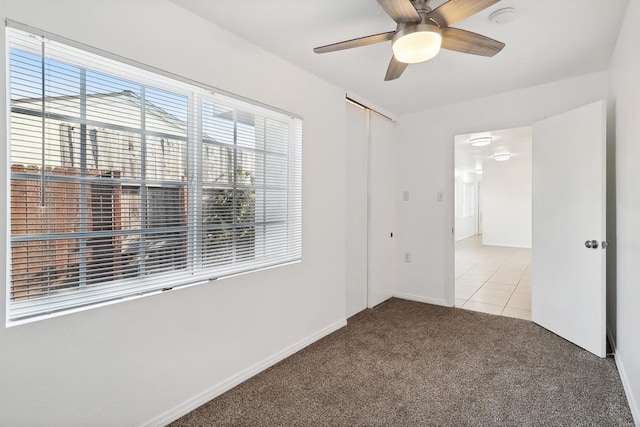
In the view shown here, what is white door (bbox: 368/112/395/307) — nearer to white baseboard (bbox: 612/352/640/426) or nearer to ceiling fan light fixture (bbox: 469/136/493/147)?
white baseboard (bbox: 612/352/640/426)

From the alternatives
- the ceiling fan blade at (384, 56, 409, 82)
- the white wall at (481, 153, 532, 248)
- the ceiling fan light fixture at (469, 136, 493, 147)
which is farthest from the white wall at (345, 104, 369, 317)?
the white wall at (481, 153, 532, 248)

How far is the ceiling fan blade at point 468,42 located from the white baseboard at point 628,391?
7.14 ft

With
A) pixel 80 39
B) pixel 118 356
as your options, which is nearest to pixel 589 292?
pixel 118 356

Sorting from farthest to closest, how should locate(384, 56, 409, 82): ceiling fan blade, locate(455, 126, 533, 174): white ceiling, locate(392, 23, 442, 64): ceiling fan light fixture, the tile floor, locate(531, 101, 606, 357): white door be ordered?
locate(455, 126, 533, 174): white ceiling → the tile floor → locate(531, 101, 606, 357): white door → locate(384, 56, 409, 82): ceiling fan blade → locate(392, 23, 442, 64): ceiling fan light fixture

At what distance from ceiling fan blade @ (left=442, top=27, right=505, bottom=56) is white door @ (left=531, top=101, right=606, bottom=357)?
144 cm

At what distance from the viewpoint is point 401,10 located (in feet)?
5.03

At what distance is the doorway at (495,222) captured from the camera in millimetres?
4305

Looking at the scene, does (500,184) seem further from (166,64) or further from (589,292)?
(166,64)

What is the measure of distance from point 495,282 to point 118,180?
5189 millimetres

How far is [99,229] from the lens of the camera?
162cm

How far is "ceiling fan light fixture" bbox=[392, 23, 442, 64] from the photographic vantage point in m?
1.64

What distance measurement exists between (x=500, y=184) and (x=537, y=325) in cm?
704

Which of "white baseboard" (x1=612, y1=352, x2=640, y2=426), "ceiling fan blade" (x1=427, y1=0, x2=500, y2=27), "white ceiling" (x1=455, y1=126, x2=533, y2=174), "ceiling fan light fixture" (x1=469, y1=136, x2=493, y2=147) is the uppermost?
"white ceiling" (x1=455, y1=126, x2=533, y2=174)

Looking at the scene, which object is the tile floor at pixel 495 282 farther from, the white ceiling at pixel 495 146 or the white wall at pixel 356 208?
the white ceiling at pixel 495 146
